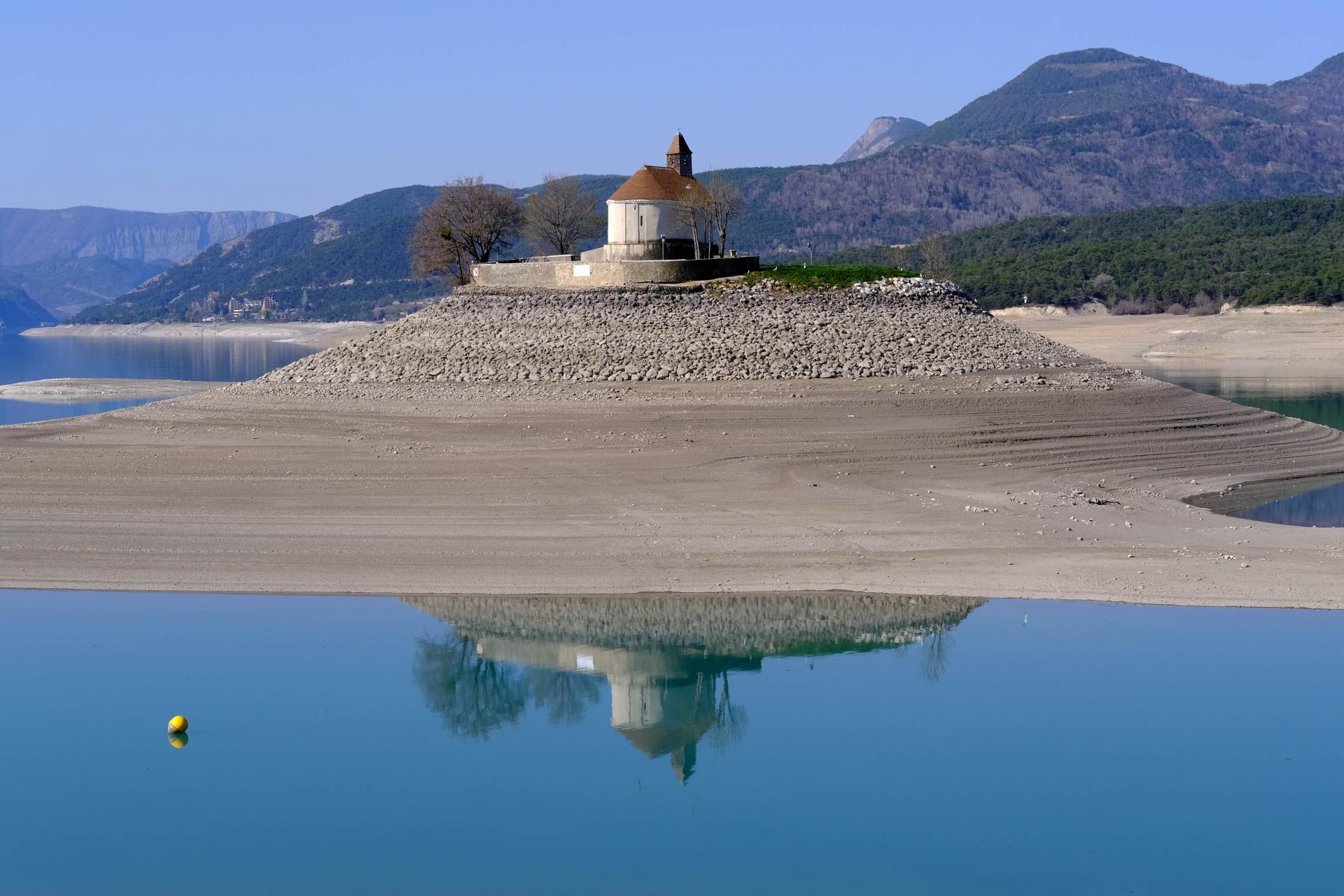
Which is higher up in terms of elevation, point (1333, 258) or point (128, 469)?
point (1333, 258)

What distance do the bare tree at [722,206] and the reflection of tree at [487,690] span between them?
96.2 ft

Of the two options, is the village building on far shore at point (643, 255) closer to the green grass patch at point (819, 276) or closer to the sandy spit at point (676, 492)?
the green grass patch at point (819, 276)

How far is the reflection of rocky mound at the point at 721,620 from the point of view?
19.3 meters

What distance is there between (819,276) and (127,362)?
77059 mm

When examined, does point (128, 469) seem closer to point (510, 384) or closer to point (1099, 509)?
point (510, 384)

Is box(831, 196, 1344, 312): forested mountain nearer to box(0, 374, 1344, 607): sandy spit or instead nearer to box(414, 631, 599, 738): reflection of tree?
box(0, 374, 1344, 607): sandy spit

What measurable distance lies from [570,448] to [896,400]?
8.37 metres

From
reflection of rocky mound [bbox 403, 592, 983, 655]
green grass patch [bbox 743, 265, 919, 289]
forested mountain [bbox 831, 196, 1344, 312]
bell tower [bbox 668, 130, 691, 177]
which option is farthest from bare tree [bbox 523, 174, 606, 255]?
forested mountain [bbox 831, 196, 1344, 312]

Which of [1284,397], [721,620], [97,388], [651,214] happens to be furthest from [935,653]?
[97,388]

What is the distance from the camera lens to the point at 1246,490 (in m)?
29.9

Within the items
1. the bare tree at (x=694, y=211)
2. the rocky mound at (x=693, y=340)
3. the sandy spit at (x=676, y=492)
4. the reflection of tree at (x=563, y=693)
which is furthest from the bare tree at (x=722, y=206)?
the reflection of tree at (x=563, y=693)

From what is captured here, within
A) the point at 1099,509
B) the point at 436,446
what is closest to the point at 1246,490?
the point at 1099,509

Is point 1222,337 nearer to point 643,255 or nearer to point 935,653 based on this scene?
point 643,255

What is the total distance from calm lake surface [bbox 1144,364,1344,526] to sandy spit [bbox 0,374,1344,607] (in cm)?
159
